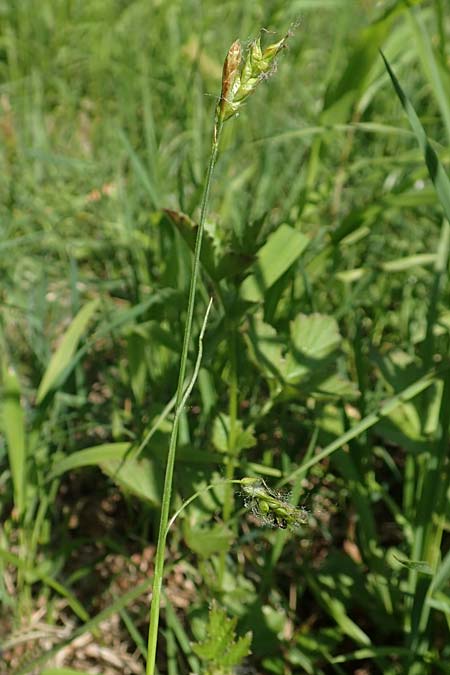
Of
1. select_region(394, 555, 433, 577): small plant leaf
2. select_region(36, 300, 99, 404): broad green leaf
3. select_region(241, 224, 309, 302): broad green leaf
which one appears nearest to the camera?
select_region(394, 555, 433, 577): small plant leaf

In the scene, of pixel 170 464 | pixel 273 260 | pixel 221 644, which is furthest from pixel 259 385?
pixel 170 464

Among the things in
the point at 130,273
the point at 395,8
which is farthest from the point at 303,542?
the point at 395,8

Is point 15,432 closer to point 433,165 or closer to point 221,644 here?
point 221,644

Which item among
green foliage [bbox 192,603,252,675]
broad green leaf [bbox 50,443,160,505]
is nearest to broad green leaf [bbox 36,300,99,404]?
broad green leaf [bbox 50,443,160,505]

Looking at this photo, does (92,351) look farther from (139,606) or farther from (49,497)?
(139,606)

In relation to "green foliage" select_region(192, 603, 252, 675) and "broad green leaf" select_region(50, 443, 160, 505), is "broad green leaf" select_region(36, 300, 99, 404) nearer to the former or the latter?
"broad green leaf" select_region(50, 443, 160, 505)

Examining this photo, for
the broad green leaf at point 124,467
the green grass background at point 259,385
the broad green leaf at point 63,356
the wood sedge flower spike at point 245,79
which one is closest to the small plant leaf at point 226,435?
the green grass background at point 259,385

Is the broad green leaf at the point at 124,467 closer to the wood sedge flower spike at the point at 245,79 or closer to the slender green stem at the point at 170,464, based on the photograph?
the slender green stem at the point at 170,464
